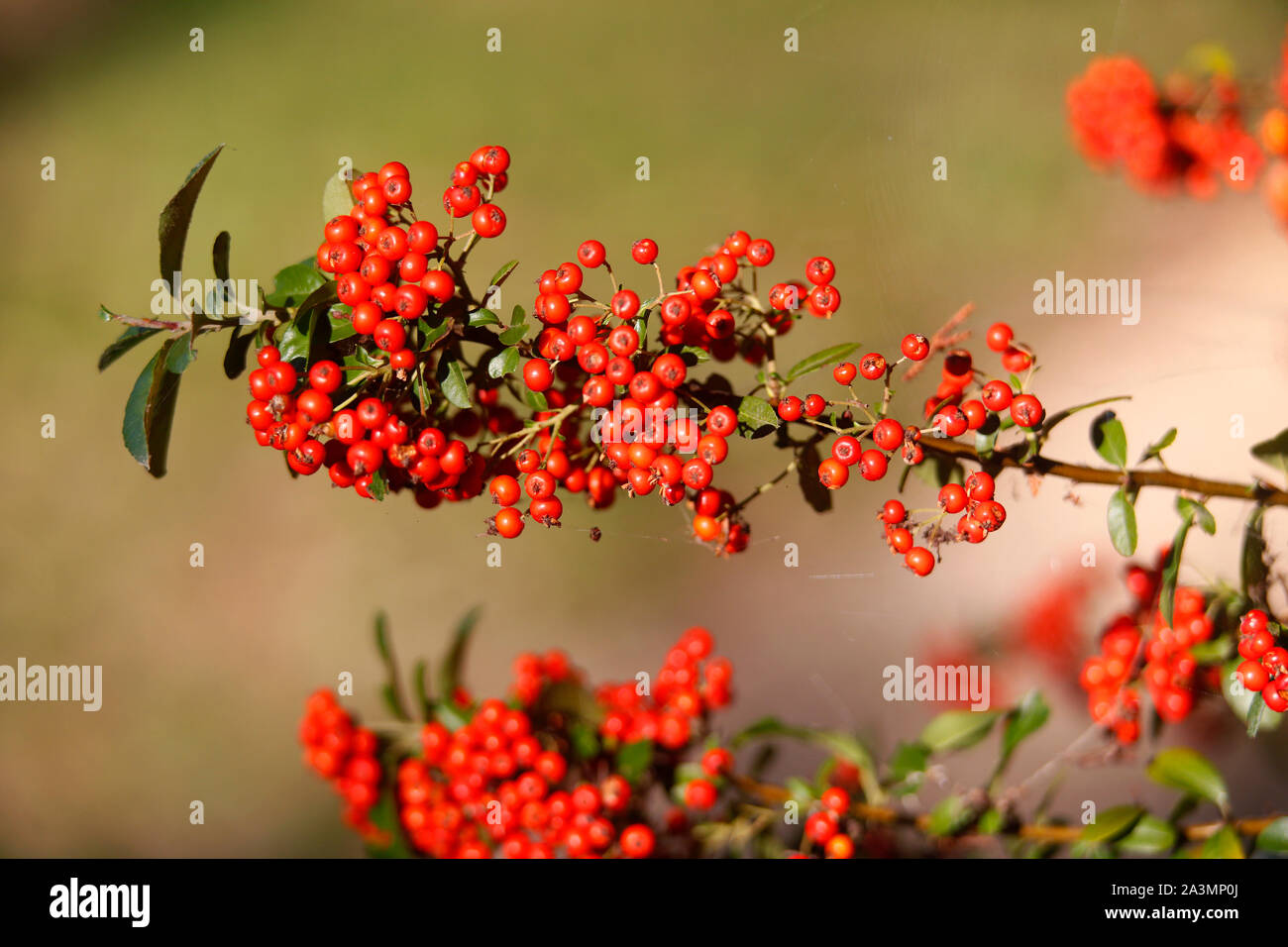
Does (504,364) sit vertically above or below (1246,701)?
above

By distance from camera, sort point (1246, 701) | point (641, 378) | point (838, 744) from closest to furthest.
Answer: point (641, 378)
point (1246, 701)
point (838, 744)

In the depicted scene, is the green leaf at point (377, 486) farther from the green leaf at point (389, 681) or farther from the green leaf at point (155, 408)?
the green leaf at point (389, 681)

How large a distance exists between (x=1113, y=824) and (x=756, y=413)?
1.32 m

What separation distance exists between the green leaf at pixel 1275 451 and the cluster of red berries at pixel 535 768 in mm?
1235

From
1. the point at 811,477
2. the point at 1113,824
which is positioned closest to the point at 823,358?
the point at 811,477

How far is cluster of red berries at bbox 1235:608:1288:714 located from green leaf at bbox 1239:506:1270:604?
116mm

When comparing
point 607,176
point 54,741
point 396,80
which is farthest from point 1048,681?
point 54,741

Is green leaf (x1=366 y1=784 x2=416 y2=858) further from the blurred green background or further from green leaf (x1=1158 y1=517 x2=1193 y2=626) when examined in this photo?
green leaf (x1=1158 y1=517 x2=1193 y2=626)

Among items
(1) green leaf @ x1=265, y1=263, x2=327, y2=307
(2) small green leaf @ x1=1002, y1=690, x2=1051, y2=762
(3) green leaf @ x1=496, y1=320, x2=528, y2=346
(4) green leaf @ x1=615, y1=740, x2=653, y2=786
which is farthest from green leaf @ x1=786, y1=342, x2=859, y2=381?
(2) small green leaf @ x1=1002, y1=690, x2=1051, y2=762

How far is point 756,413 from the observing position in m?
1.23

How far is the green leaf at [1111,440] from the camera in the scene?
1480 mm

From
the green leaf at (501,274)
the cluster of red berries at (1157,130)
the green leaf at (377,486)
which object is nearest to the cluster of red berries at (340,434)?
the green leaf at (377,486)

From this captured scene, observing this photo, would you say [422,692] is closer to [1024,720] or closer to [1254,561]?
[1024,720]

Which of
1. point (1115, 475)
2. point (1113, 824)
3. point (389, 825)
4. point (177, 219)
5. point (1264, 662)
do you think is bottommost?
point (389, 825)
